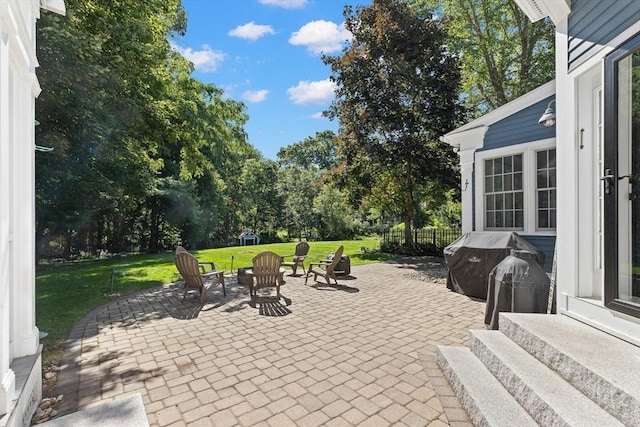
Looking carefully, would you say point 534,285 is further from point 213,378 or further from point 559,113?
point 213,378

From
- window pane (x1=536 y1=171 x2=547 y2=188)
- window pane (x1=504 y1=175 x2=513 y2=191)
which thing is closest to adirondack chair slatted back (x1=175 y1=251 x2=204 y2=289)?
window pane (x1=504 y1=175 x2=513 y2=191)

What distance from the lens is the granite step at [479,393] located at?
86.4 inches

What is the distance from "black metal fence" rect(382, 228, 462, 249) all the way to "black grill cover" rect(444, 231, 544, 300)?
25.5 feet

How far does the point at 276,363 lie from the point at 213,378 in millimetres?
680

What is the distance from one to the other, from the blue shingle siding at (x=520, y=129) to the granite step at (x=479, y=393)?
521 centimetres

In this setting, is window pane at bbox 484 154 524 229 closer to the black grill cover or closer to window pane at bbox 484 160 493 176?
window pane at bbox 484 160 493 176

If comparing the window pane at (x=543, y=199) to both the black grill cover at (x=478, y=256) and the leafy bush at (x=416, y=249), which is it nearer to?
the black grill cover at (x=478, y=256)

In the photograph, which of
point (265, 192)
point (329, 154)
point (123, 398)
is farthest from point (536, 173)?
point (329, 154)

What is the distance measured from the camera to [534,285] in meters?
3.91

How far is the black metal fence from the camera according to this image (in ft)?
47.3

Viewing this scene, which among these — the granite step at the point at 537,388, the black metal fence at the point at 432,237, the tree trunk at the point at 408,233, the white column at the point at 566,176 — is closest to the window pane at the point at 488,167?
the white column at the point at 566,176

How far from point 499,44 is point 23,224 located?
2046 cm

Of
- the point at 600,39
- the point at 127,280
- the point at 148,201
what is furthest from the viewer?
the point at 148,201

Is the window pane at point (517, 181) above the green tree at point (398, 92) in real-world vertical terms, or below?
below
